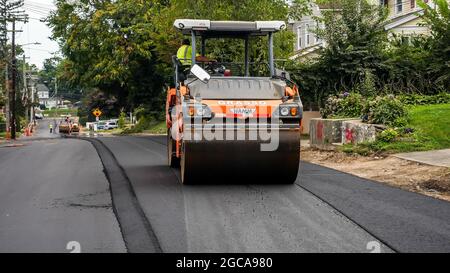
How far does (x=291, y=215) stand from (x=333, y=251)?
1.57 metres

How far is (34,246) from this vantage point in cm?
618

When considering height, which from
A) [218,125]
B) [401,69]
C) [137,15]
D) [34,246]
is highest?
[137,15]

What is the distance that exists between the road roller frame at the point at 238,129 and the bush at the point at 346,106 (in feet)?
29.5

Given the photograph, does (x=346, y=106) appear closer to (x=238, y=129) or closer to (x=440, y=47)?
(x=440, y=47)

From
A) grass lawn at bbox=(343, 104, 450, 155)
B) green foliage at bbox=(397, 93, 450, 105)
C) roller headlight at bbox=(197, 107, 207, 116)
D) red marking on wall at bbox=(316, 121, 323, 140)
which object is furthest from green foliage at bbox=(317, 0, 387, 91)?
roller headlight at bbox=(197, 107, 207, 116)

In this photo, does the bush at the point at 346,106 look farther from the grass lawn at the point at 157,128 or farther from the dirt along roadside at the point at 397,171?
the grass lawn at the point at 157,128

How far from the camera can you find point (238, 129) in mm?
8867

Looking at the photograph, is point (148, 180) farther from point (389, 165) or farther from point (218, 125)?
point (389, 165)

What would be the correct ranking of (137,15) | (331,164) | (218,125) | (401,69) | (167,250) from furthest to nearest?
(137,15) < (401,69) < (331,164) < (218,125) < (167,250)

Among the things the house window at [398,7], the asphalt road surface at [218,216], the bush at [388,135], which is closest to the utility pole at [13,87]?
the house window at [398,7]

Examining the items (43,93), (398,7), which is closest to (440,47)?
(398,7)

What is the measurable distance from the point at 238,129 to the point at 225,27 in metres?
2.41

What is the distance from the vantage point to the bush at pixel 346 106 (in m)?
18.3

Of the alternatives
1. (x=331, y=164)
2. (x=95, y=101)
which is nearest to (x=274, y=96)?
(x=331, y=164)
